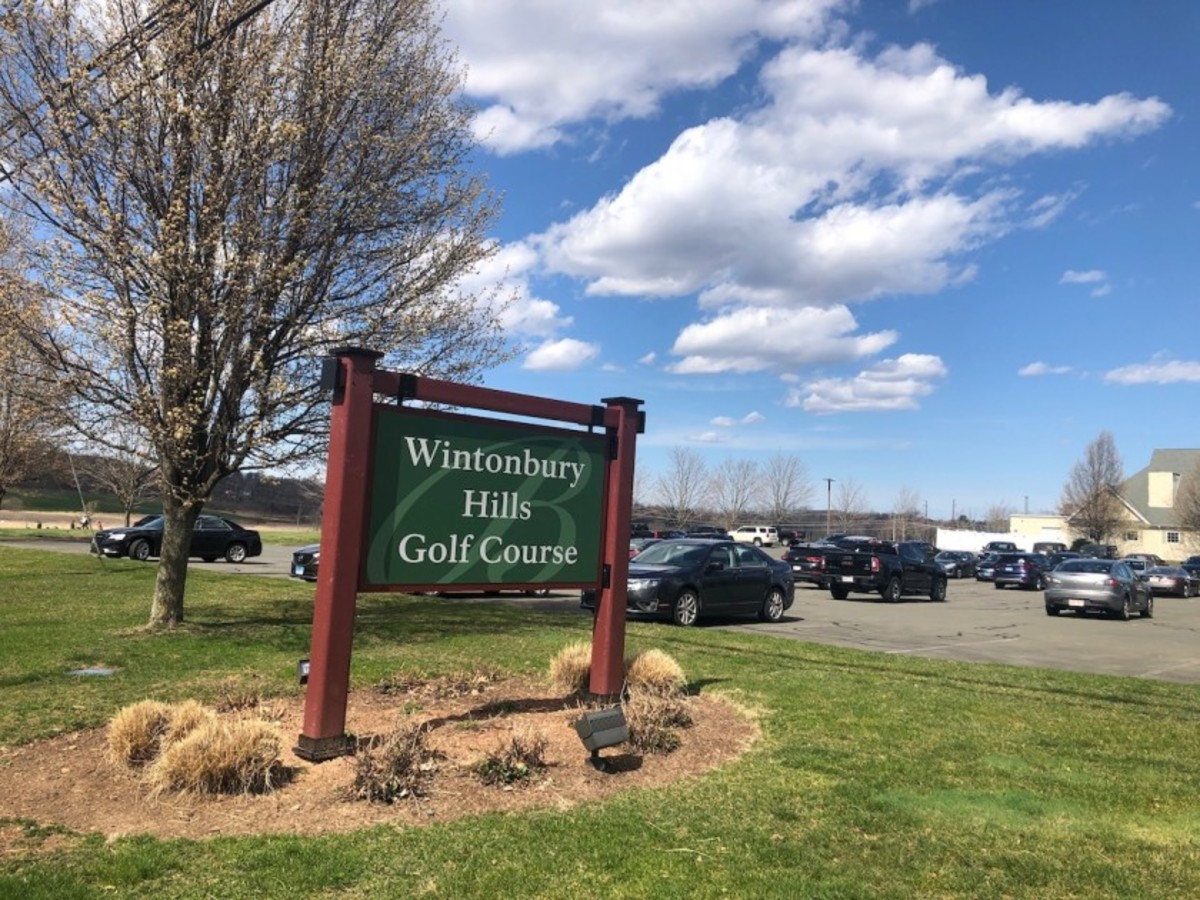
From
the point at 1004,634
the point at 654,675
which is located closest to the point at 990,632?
the point at 1004,634

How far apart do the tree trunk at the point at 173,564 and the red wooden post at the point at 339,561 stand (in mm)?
6798

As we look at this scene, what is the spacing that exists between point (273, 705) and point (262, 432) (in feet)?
17.8

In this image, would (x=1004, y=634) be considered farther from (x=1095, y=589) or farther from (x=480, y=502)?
(x=480, y=502)

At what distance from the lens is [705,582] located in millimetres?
15672

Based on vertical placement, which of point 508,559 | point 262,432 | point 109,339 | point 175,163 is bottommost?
point 508,559

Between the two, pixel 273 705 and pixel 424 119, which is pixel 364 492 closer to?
pixel 273 705

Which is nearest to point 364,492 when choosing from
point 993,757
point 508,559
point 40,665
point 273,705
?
point 508,559

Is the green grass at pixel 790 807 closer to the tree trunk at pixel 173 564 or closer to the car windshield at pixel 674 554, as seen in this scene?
the tree trunk at pixel 173 564

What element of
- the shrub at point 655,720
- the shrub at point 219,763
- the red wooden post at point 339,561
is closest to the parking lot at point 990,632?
the shrub at point 655,720

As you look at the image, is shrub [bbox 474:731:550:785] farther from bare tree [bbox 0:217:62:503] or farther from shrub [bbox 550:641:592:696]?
bare tree [bbox 0:217:62:503]

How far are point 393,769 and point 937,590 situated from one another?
Result: 81.3 feet

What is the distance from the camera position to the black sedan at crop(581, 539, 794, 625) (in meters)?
15.0

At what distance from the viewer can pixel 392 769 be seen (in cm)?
Result: 504

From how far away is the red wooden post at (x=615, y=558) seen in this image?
7262 millimetres
